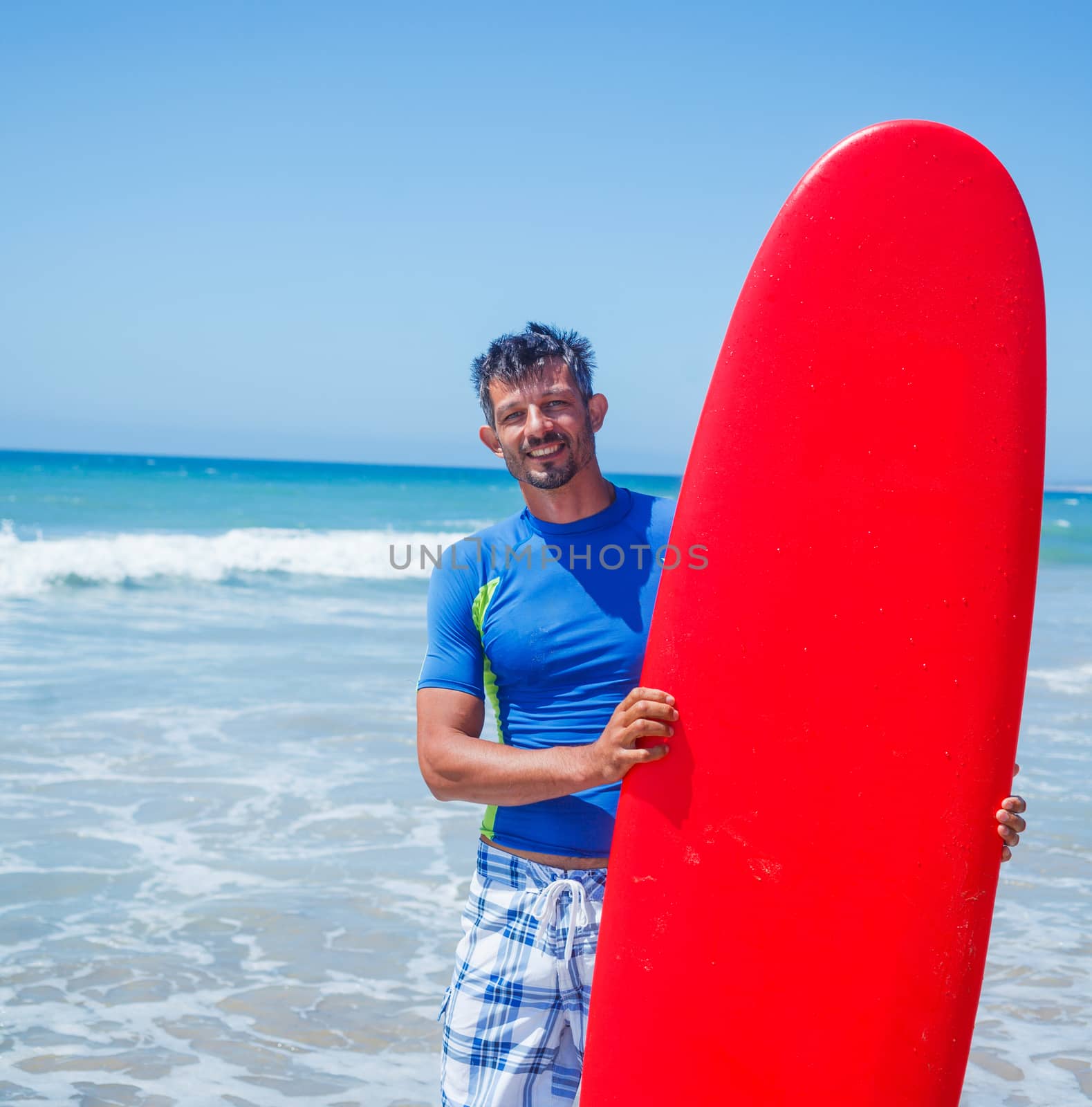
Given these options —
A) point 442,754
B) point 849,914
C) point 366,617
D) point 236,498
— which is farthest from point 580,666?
point 236,498

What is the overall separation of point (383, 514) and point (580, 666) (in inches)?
952

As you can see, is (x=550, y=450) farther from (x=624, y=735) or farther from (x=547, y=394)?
(x=624, y=735)

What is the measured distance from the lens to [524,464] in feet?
5.47

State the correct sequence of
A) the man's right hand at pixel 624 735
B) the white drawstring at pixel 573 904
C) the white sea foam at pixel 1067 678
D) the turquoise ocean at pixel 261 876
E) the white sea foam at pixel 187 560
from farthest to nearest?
the white sea foam at pixel 187 560 → the white sea foam at pixel 1067 678 → the turquoise ocean at pixel 261 876 → the white drawstring at pixel 573 904 → the man's right hand at pixel 624 735

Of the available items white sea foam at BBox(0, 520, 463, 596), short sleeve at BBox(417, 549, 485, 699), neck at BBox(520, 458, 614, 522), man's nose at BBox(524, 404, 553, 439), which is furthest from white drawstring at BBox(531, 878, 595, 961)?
white sea foam at BBox(0, 520, 463, 596)

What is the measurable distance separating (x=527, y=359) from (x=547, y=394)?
67mm

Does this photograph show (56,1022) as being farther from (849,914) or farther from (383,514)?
(383,514)

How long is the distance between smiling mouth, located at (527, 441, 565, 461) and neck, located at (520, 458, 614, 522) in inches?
1.9

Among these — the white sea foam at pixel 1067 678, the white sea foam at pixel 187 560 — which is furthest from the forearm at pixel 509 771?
the white sea foam at pixel 187 560

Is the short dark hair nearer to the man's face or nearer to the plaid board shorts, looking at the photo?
the man's face

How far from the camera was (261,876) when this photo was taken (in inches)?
144

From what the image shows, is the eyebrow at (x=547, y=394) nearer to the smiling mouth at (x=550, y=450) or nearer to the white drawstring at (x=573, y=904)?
the smiling mouth at (x=550, y=450)

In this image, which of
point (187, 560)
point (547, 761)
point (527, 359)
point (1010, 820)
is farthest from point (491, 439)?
point (187, 560)

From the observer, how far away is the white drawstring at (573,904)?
1612 millimetres
